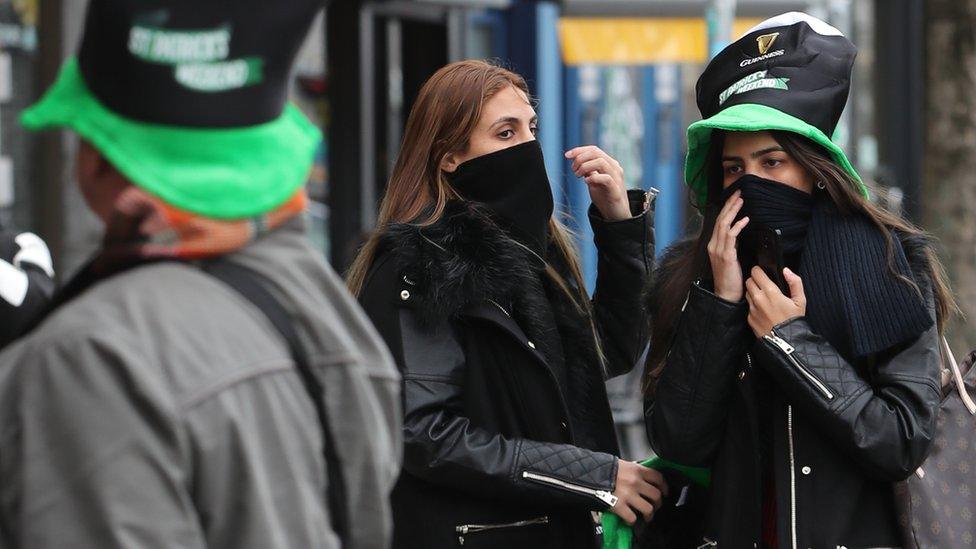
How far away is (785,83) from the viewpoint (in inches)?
118

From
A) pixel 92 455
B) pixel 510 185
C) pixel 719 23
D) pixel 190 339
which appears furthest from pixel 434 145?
pixel 719 23

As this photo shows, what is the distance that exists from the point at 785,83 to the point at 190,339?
1.81m

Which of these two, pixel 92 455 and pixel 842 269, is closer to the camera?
pixel 92 455

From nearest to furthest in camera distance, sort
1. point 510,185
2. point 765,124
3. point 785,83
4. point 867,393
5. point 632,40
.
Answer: point 867,393
point 765,124
point 785,83
point 510,185
point 632,40

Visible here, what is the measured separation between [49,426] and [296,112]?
0.60 m

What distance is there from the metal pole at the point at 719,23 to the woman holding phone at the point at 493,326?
18.3ft

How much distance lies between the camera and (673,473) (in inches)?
125

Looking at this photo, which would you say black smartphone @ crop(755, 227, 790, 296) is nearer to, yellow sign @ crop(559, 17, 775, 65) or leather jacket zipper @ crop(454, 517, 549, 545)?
leather jacket zipper @ crop(454, 517, 549, 545)

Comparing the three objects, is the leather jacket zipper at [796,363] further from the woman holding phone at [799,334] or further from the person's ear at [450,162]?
the person's ear at [450,162]

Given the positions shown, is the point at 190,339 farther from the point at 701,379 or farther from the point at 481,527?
the point at 701,379

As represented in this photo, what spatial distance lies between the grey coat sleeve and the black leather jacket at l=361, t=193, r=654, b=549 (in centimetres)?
134

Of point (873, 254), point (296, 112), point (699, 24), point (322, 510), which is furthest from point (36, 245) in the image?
point (699, 24)

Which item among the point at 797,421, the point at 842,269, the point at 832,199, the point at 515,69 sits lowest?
the point at 515,69

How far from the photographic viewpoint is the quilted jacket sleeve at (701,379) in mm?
2949
